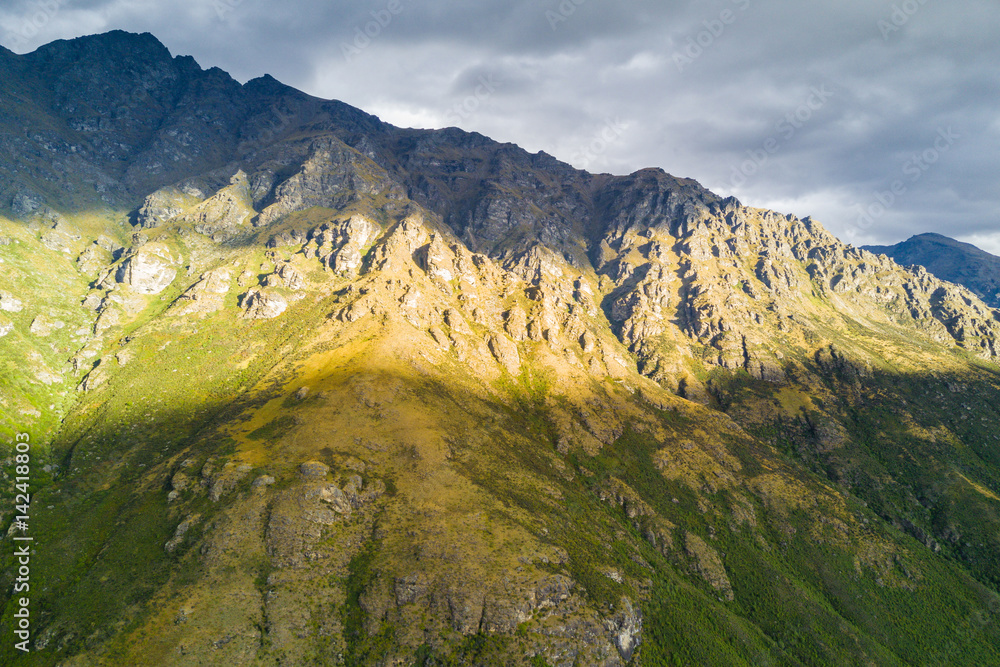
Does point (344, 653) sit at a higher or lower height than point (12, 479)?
lower

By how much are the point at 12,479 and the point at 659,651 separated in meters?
204

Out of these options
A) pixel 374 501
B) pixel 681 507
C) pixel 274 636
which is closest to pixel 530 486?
pixel 374 501

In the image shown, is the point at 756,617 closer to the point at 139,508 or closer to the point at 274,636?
the point at 274,636

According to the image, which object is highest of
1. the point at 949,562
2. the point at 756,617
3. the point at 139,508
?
the point at 139,508

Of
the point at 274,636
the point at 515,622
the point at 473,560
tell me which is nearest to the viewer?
the point at 274,636

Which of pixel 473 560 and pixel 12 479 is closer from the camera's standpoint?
pixel 473 560

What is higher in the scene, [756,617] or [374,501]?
[374,501]

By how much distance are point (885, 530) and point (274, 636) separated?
242269mm

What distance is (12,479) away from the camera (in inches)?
4724

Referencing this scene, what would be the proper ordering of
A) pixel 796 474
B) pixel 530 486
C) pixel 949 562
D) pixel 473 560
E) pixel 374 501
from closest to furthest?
pixel 473 560
pixel 374 501
pixel 530 486
pixel 949 562
pixel 796 474

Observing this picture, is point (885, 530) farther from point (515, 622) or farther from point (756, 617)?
point (515, 622)

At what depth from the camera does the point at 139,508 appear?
115 metres

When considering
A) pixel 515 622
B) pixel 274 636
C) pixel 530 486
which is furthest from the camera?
pixel 530 486

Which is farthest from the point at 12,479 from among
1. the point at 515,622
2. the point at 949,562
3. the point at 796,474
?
the point at 949,562
